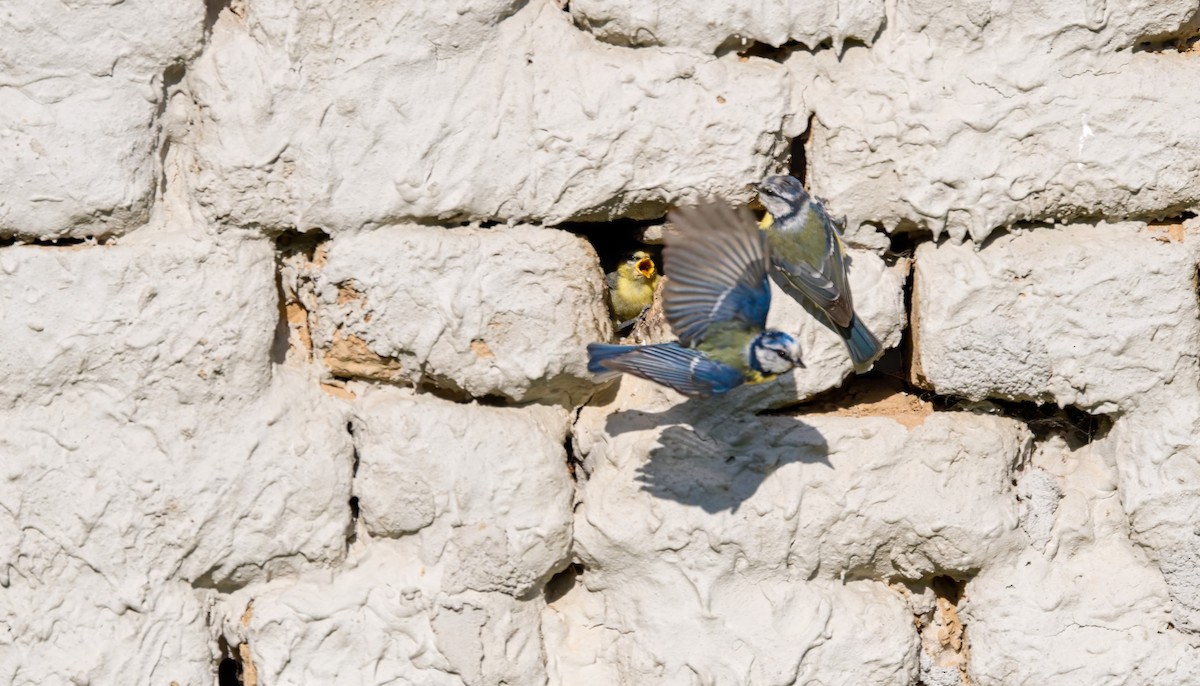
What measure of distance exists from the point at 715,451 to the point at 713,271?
43 cm

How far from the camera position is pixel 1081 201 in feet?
9.75

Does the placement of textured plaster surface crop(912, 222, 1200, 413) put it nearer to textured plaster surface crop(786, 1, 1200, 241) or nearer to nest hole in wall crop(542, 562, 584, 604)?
textured plaster surface crop(786, 1, 1200, 241)

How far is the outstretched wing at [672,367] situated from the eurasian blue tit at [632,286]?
24.5 inches

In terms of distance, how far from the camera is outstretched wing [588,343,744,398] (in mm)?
2748

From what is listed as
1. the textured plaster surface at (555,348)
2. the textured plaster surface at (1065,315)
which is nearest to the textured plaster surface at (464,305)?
the textured plaster surface at (555,348)

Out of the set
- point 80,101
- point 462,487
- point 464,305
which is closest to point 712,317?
point 464,305

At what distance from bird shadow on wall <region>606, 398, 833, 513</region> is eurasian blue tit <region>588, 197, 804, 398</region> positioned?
8.5 inches

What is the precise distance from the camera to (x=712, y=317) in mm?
2900

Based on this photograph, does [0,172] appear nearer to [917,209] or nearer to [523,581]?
[523,581]

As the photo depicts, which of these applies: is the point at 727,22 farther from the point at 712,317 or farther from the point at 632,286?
the point at 632,286

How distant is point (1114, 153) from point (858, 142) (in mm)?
519

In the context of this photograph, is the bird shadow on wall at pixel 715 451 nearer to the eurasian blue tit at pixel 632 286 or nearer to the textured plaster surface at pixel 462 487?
the textured plaster surface at pixel 462 487

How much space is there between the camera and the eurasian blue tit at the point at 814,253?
2963 mm

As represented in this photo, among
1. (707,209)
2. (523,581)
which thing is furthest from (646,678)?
(707,209)
